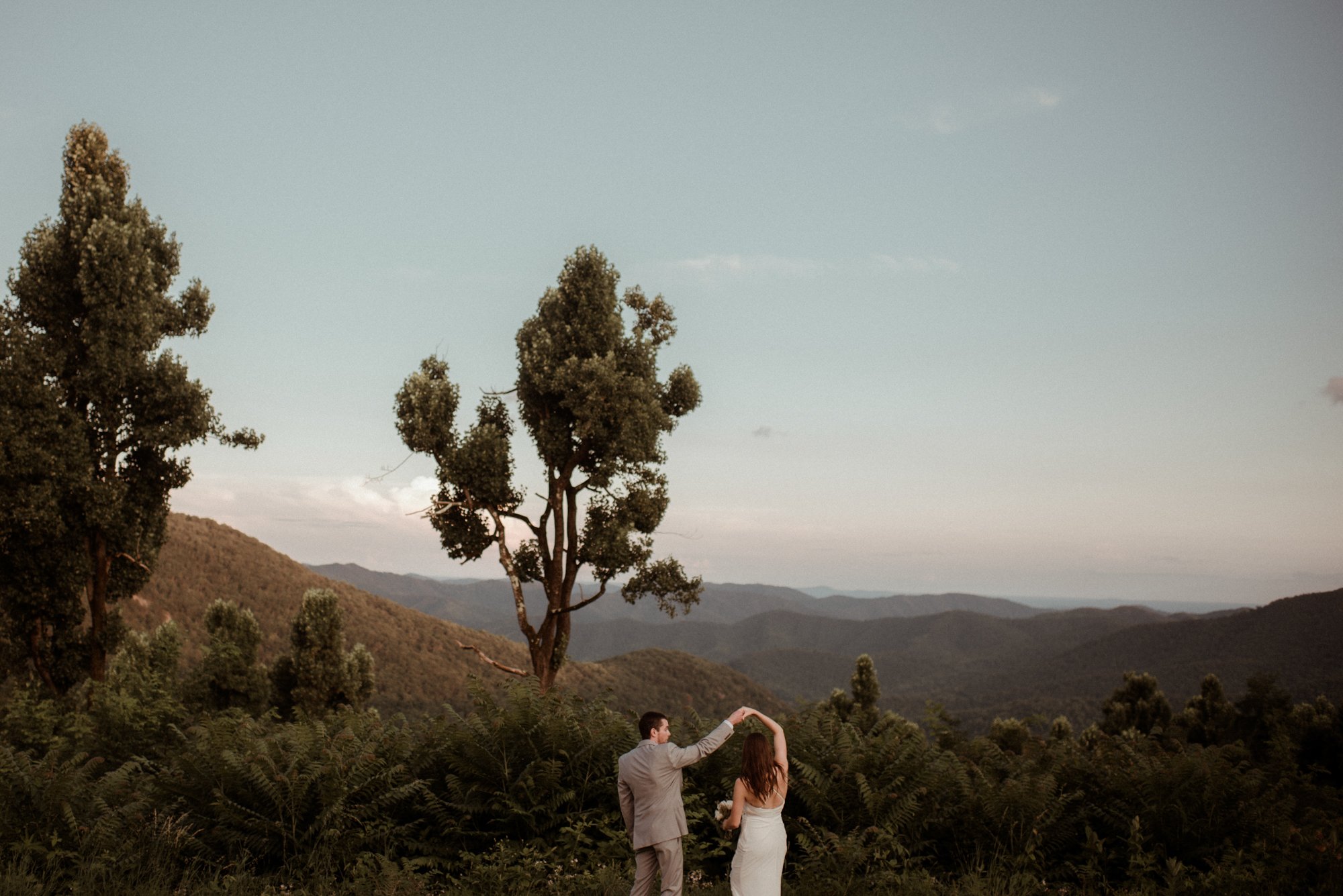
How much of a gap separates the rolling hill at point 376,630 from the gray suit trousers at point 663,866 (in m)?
41.9

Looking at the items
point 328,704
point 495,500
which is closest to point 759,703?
point 328,704

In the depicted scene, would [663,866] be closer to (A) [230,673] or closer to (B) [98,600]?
(B) [98,600]

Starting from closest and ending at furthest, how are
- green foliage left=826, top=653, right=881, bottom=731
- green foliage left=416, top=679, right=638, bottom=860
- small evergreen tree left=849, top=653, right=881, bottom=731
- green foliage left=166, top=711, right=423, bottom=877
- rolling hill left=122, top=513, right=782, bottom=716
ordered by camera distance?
1. green foliage left=166, top=711, right=423, bottom=877
2. green foliage left=416, top=679, right=638, bottom=860
3. green foliage left=826, top=653, right=881, bottom=731
4. small evergreen tree left=849, top=653, right=881, bottom=731
5. rolling hill left=122, top=513, right=782, bottom=716

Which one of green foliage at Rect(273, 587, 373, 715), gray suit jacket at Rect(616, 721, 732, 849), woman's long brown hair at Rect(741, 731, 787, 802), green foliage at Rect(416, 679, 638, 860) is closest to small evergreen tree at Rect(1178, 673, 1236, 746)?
green foliage at Rect(416, 679, 638, 860)

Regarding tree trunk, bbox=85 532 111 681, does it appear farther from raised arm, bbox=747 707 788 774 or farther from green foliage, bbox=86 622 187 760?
raised arm, bbox=747 707 788 774

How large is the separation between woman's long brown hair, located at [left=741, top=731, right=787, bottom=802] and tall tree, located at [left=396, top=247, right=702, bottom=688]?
12.6 m

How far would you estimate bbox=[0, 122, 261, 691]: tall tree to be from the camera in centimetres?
1794

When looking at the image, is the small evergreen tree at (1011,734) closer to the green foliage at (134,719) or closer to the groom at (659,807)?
the groom at (659,807)

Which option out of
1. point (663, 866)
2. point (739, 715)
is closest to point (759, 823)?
point (739, 715)

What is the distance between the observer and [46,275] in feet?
63.8

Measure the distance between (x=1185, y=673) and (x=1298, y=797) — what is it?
12218 centimetres

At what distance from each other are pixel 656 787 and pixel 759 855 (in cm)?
117

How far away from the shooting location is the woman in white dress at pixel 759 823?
7.43 meters

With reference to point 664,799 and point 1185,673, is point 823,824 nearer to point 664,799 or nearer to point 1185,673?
point 664,799
